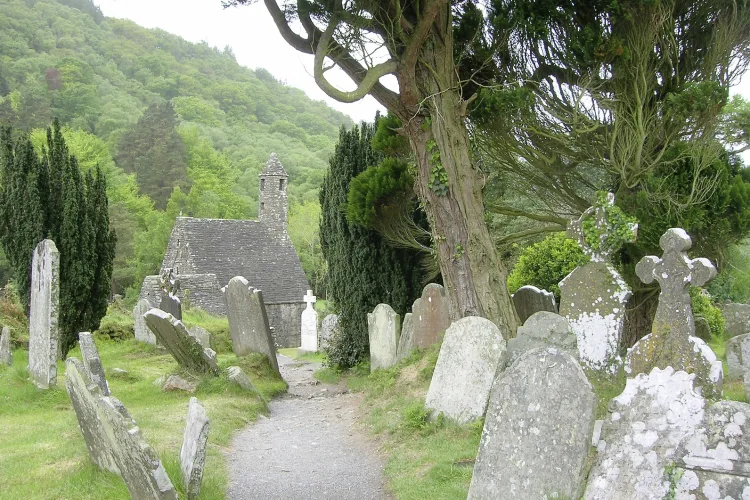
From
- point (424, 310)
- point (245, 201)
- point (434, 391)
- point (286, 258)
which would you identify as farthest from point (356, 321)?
point (245, 201)

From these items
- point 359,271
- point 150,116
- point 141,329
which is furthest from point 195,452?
point 150,116

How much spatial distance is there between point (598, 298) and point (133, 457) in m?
5.50

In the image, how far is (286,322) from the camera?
3388 cm

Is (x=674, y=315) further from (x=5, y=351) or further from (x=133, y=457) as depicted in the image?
(x=5, y=351)

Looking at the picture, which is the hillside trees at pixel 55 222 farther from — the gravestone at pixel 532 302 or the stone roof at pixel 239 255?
the stone roof at pixel 239 255

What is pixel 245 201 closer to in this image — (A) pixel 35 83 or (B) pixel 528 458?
(A) pixel 35 83

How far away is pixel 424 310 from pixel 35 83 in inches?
2644

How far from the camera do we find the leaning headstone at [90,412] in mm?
4973

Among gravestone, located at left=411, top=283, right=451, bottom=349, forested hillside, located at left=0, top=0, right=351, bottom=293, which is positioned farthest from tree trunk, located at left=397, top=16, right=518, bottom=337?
forested hillside, located at left=0, top=0, right=351, bottom=293

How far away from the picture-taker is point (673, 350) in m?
6.59

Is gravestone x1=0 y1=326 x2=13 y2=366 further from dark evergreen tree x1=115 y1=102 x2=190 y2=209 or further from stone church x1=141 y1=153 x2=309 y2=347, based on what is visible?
dark evergreen tree x1=115 y1=102 x2=190 y2=209

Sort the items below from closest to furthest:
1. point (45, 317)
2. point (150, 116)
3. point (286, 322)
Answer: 1. point (45, 317)
2. point (286, 322)
3. point (150, 116)

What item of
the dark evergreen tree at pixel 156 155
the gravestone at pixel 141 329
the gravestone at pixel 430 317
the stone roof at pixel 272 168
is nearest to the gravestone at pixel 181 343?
the gravestone at pixel 430 317

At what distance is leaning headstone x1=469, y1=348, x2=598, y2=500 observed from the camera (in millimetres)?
4090
